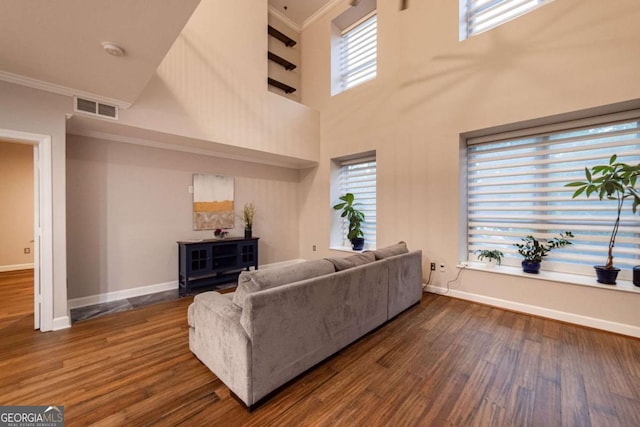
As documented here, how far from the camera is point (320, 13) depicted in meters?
5.54

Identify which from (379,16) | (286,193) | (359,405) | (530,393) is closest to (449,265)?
(530,393)

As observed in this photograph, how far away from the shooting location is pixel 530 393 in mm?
1807

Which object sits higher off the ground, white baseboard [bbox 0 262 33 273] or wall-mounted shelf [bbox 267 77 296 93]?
wall-mounted shelf [bbox 267 77 296 93]

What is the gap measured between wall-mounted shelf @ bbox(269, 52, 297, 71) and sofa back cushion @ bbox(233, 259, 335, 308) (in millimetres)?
5352

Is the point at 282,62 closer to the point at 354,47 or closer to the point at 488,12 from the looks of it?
the point at 354,47

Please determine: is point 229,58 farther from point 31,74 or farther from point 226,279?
point 226,279

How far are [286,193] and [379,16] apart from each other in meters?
3.84

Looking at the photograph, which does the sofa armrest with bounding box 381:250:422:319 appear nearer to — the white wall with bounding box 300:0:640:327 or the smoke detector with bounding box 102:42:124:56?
the white wall with bounding box 300:0:640:327

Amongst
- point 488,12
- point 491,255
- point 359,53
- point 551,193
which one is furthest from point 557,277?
point 359,53

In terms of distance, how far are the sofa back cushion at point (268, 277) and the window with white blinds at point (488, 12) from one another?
4111mm

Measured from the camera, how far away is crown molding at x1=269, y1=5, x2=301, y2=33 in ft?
18.1

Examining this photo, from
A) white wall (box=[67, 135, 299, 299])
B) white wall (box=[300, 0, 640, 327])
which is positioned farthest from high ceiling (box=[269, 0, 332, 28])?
white wall (box=[67, 135, 299, 299])

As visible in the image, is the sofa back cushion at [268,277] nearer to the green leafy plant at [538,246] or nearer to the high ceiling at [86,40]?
the high ceiling at [86,40]

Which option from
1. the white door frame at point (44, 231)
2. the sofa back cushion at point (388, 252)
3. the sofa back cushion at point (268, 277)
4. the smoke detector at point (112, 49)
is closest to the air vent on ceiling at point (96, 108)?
the white door frame at point (44, 231)
